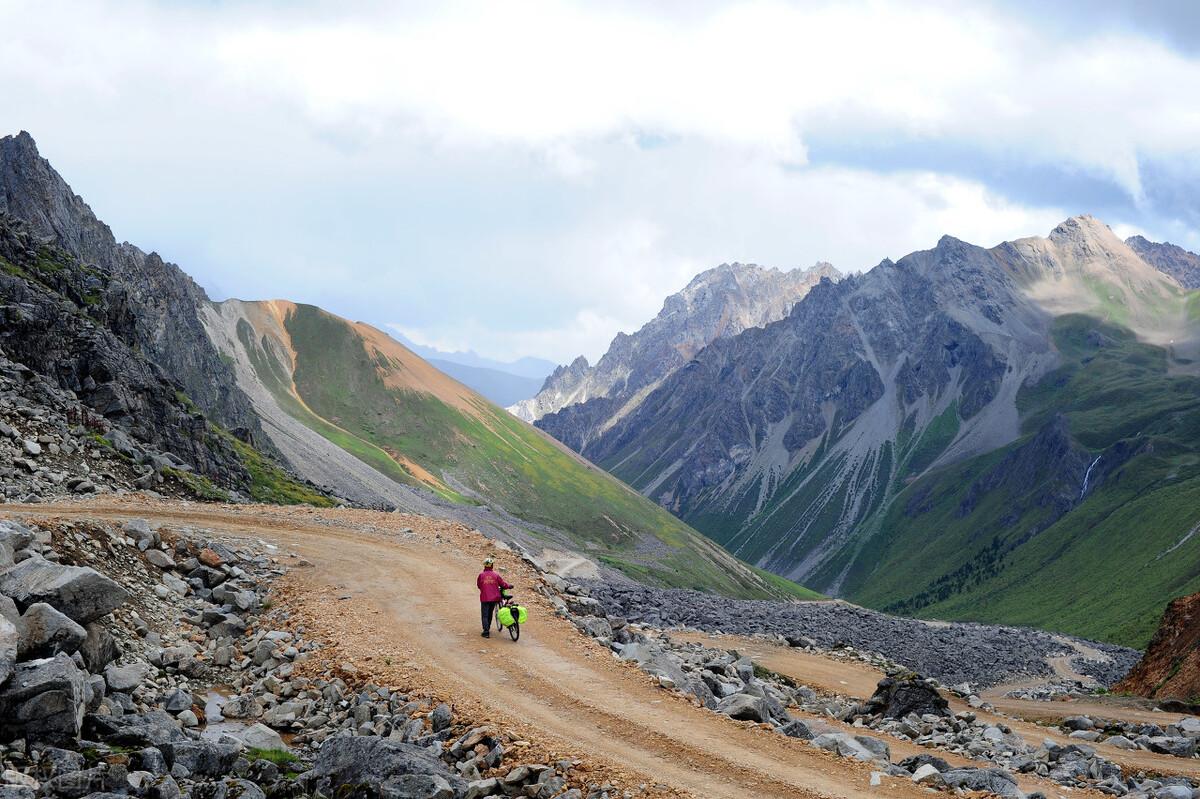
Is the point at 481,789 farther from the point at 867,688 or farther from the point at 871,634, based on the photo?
the point at 871,634

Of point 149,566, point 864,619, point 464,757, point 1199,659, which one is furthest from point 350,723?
point 864,619

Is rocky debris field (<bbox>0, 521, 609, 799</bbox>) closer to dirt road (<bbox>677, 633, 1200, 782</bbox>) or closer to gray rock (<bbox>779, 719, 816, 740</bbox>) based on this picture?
gray rock (<bbox>779, 719, 816, 740</bbox>)

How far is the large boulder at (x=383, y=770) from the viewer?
59.8 feet

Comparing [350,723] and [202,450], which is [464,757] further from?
[202,450]

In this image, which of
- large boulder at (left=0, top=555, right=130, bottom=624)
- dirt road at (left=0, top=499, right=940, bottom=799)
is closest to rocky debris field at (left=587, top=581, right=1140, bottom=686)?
dirt road at (left=0, top=499, right=940, bottom=799)

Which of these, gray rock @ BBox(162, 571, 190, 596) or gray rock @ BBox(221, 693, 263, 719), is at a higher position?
gray rock @ BBox(162, 571, 190, 596)

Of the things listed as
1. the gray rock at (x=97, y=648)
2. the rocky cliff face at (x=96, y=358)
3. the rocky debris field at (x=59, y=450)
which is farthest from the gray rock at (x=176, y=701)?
the rocky cliff face at (x=96, y=358)

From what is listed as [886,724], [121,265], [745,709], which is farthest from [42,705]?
[121,265]

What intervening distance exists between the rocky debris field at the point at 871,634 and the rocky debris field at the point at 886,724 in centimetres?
2539

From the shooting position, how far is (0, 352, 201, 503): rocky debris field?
43031mm

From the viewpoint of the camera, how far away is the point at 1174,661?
197ft

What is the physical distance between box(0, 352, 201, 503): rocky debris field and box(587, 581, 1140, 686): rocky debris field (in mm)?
32996

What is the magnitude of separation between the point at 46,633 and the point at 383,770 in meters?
8.53

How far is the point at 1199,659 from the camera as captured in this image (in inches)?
2206
